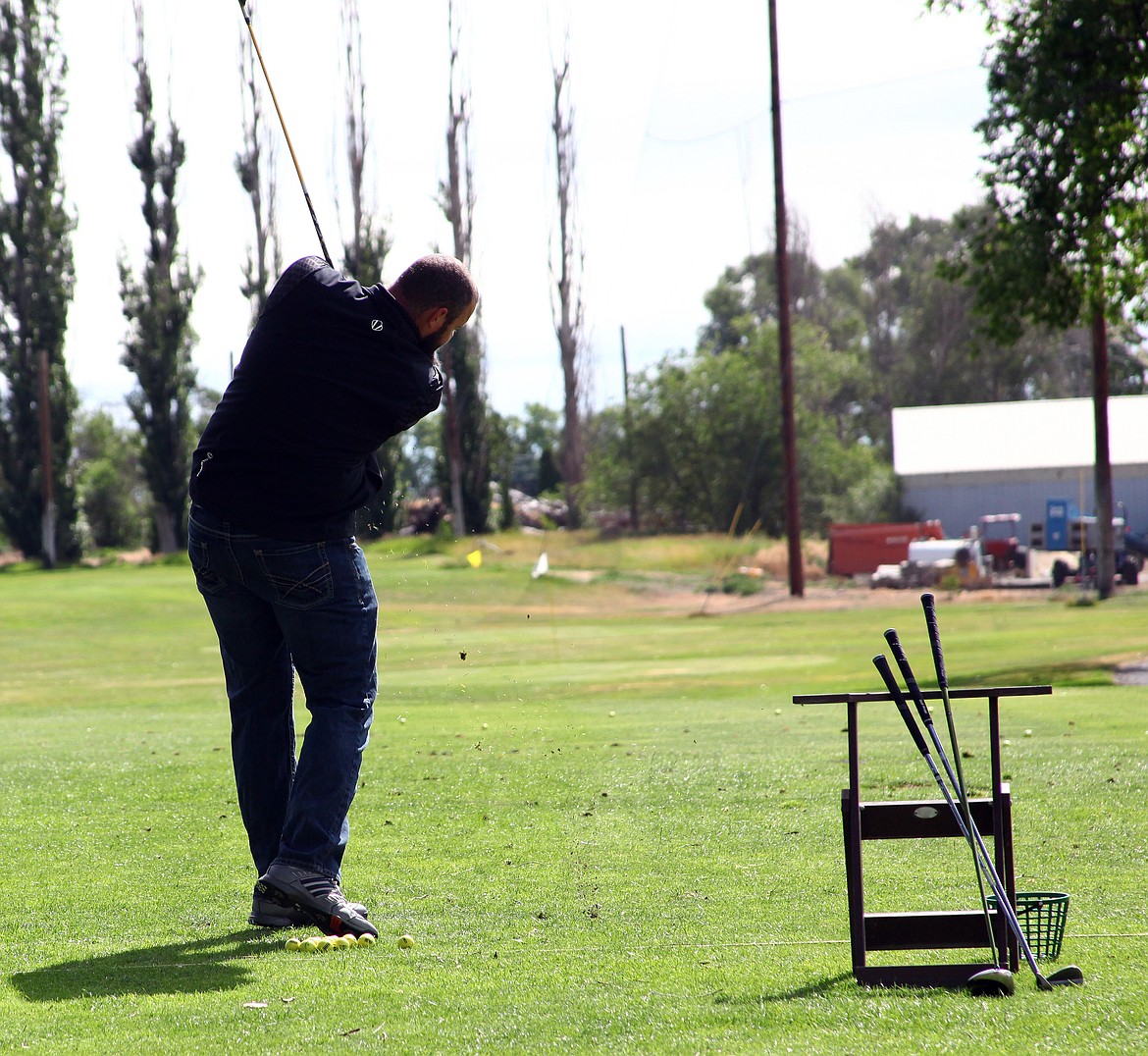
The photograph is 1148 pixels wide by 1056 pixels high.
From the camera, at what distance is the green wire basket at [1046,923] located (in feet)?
12.6

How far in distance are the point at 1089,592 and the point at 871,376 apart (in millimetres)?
43530

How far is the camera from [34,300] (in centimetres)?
4969

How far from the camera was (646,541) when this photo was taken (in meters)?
37.2

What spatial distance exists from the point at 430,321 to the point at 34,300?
49.4 m

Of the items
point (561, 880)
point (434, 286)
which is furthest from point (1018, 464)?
point (434, 286)

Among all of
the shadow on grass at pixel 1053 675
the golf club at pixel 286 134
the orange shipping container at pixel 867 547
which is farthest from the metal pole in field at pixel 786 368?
the golf club at pixel 286 134

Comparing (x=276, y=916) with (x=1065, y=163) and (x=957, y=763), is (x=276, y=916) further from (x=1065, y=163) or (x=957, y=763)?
(x=1065, y=163)

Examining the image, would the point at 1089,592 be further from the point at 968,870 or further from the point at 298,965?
the point at 298,965

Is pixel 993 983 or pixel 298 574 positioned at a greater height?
pixel 298 574

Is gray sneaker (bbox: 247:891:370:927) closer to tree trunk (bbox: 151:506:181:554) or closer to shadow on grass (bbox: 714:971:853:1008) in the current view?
shadow on grass (bbox: 714:971:853:1008)

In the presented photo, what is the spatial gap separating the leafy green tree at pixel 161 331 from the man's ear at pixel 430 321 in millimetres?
47173

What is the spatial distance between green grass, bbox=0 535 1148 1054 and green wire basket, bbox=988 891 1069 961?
65 millimetres

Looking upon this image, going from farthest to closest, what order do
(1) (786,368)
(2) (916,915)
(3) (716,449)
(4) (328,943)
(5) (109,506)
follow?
(5) (109,506)
(3) (716,449)
(1) (786,368)
(4) (328,943)
(2) (916,915)

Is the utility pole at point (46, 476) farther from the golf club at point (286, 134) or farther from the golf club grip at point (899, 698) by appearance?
the golf club grip at point (899, 698)
